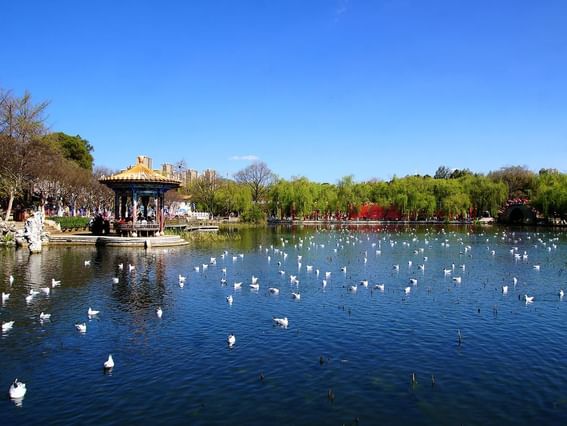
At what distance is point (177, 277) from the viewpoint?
30266mm

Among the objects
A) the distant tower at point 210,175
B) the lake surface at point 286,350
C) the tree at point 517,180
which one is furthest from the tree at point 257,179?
the lake surface at point 286,350

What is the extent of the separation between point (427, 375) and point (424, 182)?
100 metres

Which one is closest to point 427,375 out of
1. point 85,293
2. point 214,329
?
point 214,329

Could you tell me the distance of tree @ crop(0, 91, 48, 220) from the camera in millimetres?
51656

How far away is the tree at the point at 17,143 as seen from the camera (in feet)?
169

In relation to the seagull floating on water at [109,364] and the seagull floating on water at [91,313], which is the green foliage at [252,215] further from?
the seagull floating on water at [109,364]

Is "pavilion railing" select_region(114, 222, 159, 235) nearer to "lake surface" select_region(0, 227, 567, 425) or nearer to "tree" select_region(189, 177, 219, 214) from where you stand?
"lake surface" select_region(0, 227, 567, 425)

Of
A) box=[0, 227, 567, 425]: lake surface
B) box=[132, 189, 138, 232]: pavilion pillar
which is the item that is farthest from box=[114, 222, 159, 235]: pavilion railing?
box=[0, 227, 567, 425]: lake surface

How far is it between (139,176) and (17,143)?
540 inches

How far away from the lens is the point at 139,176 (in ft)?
165

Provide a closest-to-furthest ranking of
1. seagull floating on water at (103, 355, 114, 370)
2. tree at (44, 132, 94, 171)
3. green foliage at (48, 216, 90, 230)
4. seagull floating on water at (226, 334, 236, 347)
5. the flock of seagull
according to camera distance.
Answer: seagull floating on water at (103, 355, 114, 370) → seagull floating on water at (226, 334, 236, 347) → the flock of seagull → green foliage at (48, 216, 90, 230) → tree at (44, 132, 94, 171)

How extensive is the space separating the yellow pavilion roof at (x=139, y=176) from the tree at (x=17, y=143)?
28.7 feet

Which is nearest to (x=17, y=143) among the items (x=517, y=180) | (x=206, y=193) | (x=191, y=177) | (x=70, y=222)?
(x=70, y=222)

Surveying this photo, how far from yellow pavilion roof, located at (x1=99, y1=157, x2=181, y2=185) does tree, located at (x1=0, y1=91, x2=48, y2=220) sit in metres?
8.74
